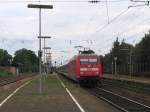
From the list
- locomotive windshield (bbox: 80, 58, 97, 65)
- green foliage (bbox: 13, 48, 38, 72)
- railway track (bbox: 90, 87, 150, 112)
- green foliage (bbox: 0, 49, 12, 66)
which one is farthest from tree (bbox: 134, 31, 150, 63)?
green foliage (bbox: 0, 49, 12, 66)

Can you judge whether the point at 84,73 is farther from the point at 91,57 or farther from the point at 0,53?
the point at 0,53

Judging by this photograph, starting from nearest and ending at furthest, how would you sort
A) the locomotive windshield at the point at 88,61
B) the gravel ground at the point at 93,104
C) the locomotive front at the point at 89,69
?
the gravel ground at the point at 93,104 < the locomotive front at the point at 89,69 < the locomotive windshield at the point at 88,61

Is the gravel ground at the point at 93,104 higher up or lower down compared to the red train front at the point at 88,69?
lower down

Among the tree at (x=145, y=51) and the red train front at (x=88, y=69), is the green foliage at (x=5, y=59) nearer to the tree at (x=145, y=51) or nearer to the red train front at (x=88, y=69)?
the tree at (x=145, y=51)

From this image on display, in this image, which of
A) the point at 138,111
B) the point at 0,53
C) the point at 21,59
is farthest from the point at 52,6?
the point at 21,59

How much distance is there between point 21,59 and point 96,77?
14876 centimetres

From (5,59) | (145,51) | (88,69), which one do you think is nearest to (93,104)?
Answer: (88,69)

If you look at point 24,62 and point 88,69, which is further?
point 24,62

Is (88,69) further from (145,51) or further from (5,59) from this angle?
(5,59)

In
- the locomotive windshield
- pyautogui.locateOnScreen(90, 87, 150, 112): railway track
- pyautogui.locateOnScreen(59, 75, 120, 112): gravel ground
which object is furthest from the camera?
the locomotive windshield

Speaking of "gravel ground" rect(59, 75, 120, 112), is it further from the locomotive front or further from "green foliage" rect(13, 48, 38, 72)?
"green foliage" rect(13, 48, 38, 72)

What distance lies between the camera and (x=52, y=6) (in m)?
27.4

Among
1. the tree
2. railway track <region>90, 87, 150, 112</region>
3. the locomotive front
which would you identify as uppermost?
the tree

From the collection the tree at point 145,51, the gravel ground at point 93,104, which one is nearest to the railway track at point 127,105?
the gravel ground at point 93,104
